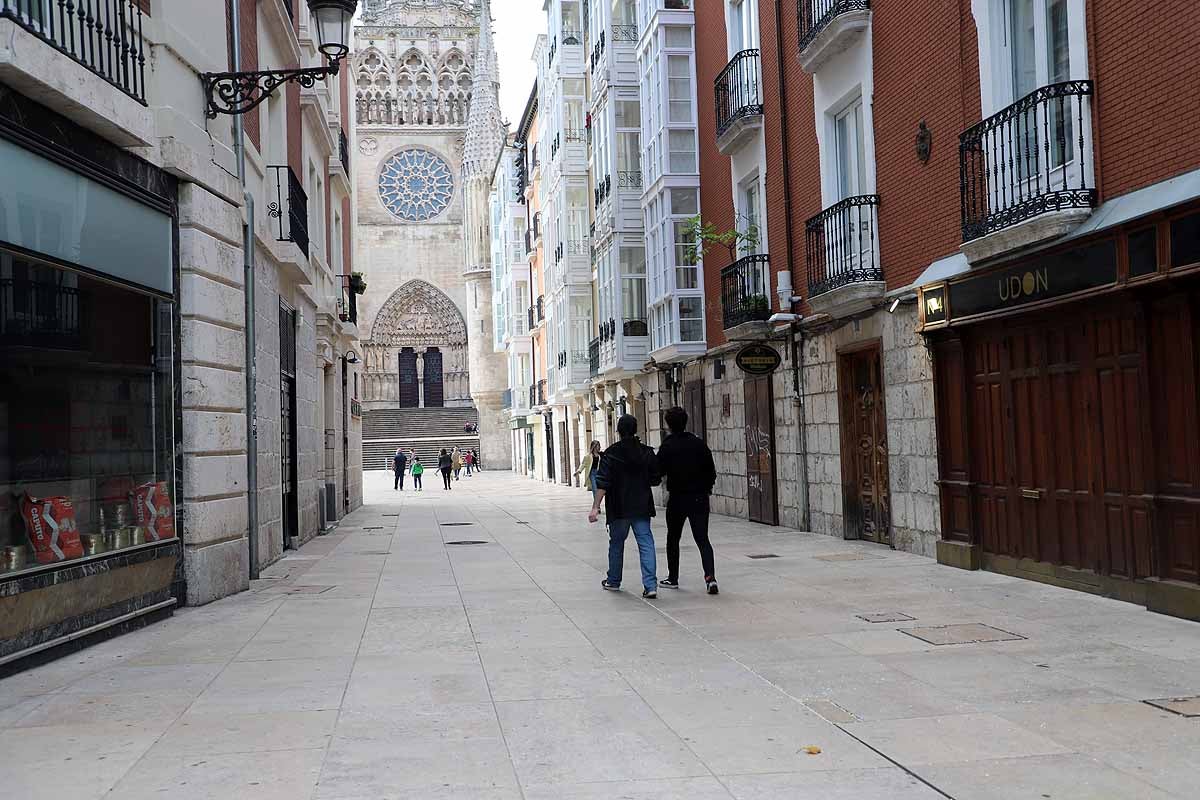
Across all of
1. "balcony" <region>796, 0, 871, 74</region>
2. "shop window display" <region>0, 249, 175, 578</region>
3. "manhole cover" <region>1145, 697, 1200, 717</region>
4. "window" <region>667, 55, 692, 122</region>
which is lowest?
"manhole cover" <region>1145, 697, 1200, 717</region>

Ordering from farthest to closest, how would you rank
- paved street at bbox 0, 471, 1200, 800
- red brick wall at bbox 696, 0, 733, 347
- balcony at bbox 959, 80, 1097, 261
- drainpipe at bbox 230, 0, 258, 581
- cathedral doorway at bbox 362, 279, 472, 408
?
cathedral doorway at bbox 362, 279, 472, 408
red brick wall at bbox 696, 0, 733, 347
drainpipe at bbox 230, 0, 258, 581
balcony at bbox 959, 80, 1097, 261
paved street at bbox 0, 471, 1200, 800

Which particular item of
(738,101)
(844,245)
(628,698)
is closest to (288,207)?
(844,245)

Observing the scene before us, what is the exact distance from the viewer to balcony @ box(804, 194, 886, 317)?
14438 millimetres

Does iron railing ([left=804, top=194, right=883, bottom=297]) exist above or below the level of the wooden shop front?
above

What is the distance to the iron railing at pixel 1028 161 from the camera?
383 inches

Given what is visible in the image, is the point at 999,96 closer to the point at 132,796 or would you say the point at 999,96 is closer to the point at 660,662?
the point at 660,662

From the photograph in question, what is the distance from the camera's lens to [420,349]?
7444 centimetres

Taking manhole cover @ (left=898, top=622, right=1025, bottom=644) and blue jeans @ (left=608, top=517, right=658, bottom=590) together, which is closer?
manhole cover @ (left=898, top=622, right=1025, bottom=644)

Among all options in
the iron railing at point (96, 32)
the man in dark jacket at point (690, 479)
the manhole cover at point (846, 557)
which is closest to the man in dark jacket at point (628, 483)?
Result: the man in dark jacket at point (690, 479)

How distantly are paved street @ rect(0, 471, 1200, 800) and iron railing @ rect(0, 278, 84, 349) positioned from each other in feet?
7.71

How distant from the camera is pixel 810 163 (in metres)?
17.1

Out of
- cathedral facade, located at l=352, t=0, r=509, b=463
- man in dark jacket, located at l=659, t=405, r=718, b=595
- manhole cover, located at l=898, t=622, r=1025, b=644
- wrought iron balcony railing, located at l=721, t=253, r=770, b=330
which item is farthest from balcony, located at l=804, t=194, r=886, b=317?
cathedral facade, located at l=352, t=0, r=509, b=463

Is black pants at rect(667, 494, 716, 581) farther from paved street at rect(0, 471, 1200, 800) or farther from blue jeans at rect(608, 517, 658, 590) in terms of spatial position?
paved street at rect(0, 471, 1200, 800)

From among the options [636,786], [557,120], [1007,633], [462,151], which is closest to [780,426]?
[1007,633]
